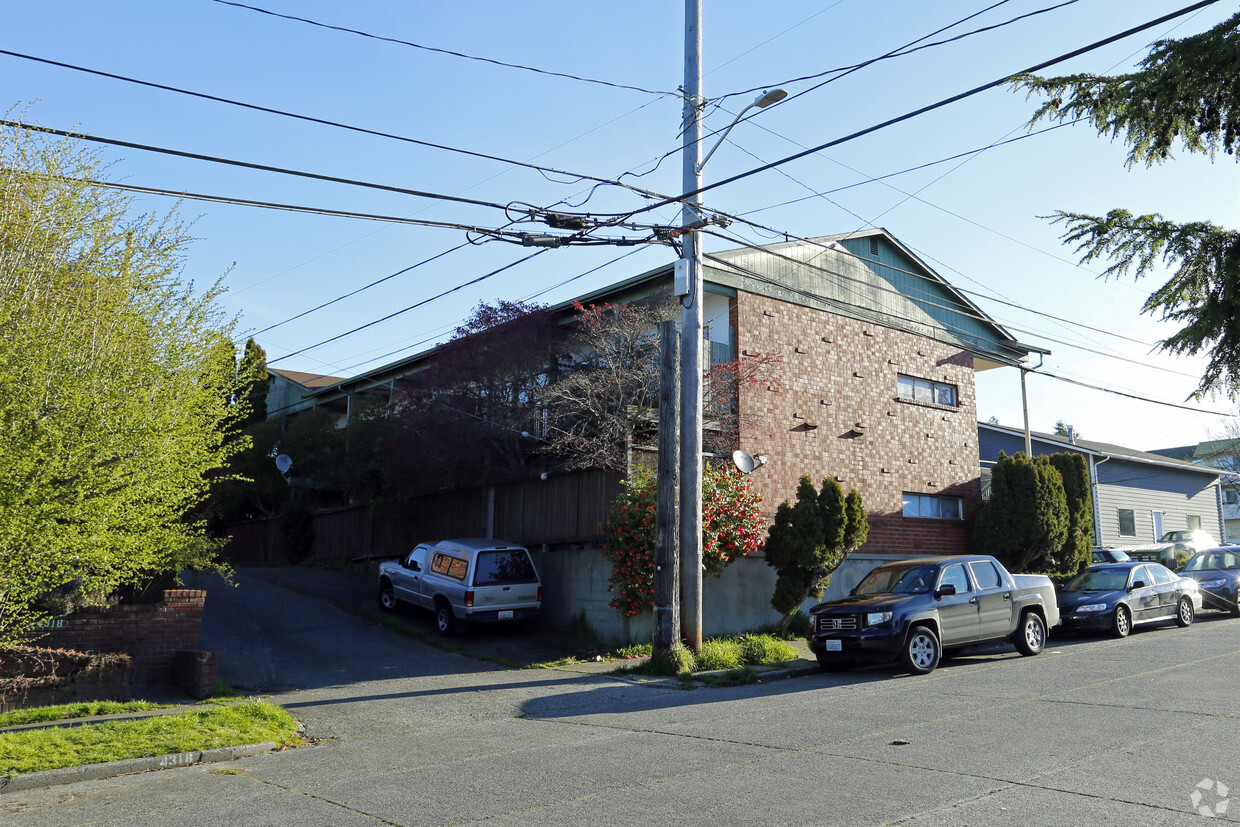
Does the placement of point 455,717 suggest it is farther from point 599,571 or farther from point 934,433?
point 934,433

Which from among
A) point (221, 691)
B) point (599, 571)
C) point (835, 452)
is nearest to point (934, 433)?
point (835, 452)

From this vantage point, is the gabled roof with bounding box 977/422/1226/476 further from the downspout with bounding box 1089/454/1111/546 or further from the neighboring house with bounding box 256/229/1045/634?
the neighboring house with bounding box 256/229/1045/634

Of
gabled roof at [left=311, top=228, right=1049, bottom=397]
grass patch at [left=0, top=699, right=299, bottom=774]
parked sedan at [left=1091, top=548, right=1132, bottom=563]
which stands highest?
gabled roof at [left=311, top=228, right=1049, bottom=397]

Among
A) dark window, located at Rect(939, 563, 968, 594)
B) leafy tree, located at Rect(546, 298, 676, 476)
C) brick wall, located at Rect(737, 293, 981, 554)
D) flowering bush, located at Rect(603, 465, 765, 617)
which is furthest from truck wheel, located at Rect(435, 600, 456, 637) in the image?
dark window, located at Rect(939, 563, 968, 594)

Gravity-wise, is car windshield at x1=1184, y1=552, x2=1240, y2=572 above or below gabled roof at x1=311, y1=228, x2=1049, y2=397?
below

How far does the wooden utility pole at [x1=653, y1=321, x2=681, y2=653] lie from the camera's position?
1331cm

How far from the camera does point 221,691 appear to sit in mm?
12000

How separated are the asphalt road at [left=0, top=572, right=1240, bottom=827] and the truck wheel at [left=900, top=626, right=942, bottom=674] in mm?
512

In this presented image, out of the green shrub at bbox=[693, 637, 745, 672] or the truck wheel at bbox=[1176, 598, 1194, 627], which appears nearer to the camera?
the green shrub at bbox=[693, 637, 745, 672]

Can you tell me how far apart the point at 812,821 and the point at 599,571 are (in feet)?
37.8

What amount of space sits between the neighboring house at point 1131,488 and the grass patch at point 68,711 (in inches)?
1087

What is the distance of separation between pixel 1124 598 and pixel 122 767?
16.0 meters

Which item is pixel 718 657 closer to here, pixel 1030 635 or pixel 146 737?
pixel 1030 635

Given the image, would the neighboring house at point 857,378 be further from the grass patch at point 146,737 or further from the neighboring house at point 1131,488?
the neighboring house at point 1131,488
